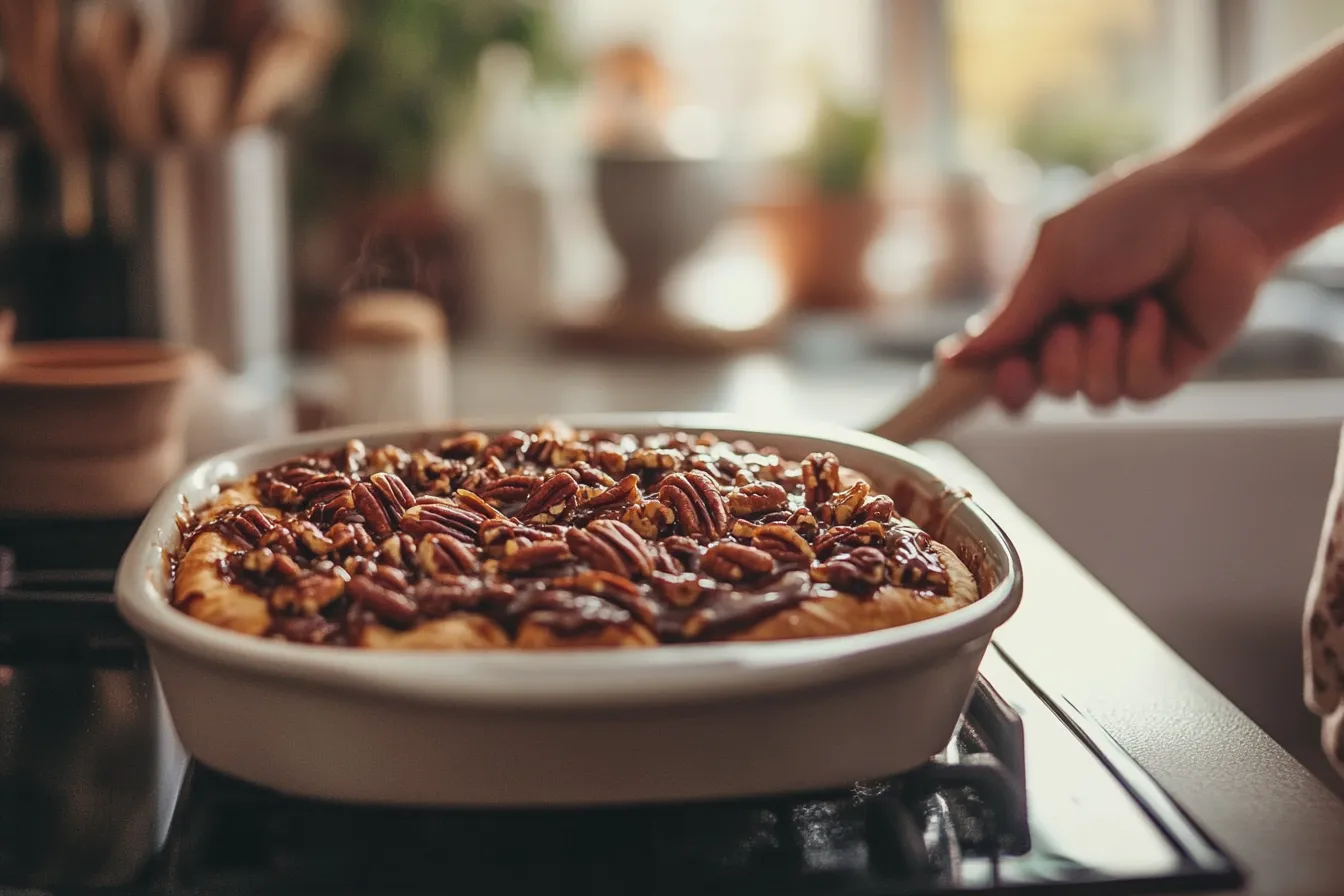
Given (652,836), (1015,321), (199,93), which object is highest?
(199,93)

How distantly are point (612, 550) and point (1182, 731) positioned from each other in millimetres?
304

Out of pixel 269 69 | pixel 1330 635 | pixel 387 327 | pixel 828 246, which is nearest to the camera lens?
pixel 1330 635

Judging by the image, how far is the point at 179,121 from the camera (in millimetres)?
1470

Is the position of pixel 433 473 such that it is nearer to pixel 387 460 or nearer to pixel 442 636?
pixel 387 460

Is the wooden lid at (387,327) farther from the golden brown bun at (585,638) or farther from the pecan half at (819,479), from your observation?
the golden brown bun at (585,638)

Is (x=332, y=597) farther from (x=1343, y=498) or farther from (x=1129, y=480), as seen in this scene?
(x=1129, y=480)

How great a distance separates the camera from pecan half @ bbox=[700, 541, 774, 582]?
2.00 ft

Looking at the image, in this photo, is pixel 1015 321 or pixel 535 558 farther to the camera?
pixel 1015 321

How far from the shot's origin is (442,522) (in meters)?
0.68

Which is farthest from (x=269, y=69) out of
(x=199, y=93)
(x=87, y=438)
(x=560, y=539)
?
(x=560, y=539)

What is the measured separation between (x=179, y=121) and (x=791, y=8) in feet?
4.04

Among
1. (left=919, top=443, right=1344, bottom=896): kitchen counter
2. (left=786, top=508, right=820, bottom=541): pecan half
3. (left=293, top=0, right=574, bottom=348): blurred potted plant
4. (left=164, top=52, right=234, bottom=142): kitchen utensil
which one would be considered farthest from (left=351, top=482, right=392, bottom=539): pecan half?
(left=293, top=0, right=574, bottom=348): blurred potted plant

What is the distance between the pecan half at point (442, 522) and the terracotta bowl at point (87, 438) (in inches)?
15.9

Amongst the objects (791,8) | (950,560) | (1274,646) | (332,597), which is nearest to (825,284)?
(791,8)
